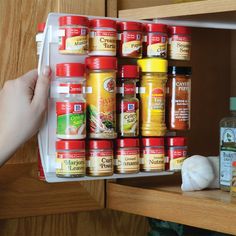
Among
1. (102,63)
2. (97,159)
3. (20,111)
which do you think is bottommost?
(97,159)

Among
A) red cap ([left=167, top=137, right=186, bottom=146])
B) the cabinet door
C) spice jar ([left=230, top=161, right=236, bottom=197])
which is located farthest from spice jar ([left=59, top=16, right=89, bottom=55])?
spice jar ([left=230, top=161, right=236, bottom=197])

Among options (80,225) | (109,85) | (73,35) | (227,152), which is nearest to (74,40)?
(73,35)

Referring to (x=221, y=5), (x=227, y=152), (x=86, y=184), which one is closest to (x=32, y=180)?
(x=86, y=184)

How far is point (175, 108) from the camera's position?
1514 millimetres

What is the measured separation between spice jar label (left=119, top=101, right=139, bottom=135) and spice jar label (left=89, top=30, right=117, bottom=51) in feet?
0.44

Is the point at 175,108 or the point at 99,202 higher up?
the point at 175,108

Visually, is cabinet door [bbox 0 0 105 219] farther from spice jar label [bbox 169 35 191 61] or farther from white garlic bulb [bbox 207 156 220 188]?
white garlic bulb [bbox 207 156 220 188]

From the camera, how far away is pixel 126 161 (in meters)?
1.45

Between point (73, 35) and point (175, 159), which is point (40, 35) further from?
point (175, 159)

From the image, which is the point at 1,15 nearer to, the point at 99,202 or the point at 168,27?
the point at 168,27

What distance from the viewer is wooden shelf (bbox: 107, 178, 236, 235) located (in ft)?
4.39

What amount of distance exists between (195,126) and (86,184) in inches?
15.7

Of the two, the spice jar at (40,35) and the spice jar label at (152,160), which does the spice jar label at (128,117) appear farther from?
the spice jar at (40,35)

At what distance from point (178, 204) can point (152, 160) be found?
118 millimetres
